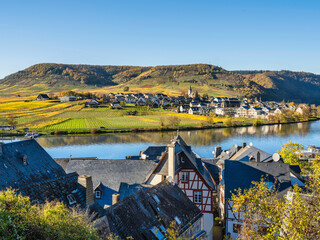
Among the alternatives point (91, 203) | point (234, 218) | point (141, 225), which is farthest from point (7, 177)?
point (234, 218)

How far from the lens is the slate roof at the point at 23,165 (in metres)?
13.5

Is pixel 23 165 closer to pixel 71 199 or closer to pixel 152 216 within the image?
pixel 71 199

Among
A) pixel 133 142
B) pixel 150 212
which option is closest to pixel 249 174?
pixel 150 212

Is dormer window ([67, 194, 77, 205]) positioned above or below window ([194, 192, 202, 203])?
above

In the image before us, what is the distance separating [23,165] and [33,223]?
33.6 ft

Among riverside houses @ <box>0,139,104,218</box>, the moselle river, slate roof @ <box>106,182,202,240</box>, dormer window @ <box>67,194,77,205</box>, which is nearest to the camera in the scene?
slate roof @ <box>106,182,202,240</box>

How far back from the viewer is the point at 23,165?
Answer: 14938 millimetres

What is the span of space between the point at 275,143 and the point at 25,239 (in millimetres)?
59525

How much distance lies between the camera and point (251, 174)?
1884cm

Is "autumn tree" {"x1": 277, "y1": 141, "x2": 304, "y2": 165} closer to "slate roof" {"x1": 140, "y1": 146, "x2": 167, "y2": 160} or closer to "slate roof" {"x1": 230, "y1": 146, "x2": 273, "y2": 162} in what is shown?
"slate roof" {"x1": 230, "y1": 146, "x2": 273, "y2": 162}

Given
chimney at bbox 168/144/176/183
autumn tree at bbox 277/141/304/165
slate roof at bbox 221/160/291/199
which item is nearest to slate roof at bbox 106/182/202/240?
chimney at bbox 168/144/176/183

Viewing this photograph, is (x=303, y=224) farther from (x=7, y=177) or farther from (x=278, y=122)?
(x=278, y=122)

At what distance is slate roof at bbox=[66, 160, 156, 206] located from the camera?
19.8 meters

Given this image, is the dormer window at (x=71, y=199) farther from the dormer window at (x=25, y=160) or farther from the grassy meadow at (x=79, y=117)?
the grassy meadow at (x=79, y=117)
